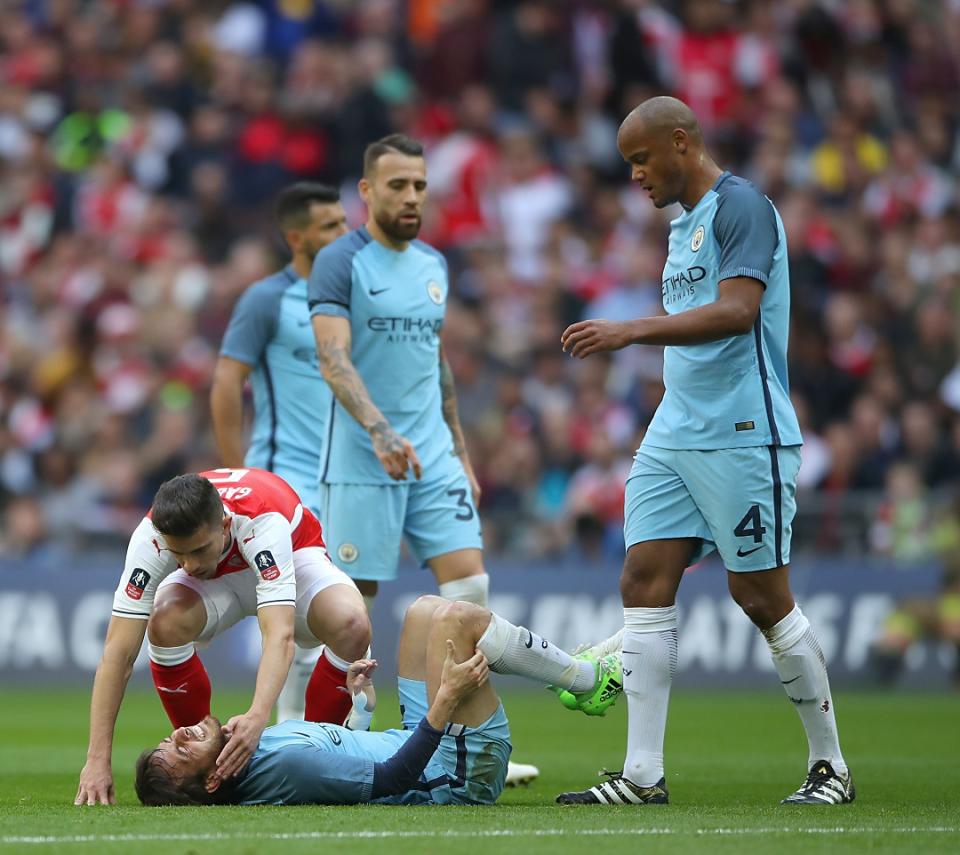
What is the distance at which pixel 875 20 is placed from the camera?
19125 millimetres

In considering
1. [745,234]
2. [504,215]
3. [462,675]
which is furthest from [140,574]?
[504,215]

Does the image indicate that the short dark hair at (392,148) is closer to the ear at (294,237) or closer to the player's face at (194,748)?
the ear at (294,237)

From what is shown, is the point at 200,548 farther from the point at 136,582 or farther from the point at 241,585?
the point at 241,585

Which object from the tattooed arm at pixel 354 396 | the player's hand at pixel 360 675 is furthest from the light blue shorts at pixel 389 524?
the player's hand at pixel 360 675

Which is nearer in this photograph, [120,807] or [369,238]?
[120,807]

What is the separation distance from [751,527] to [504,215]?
11242 millimetres

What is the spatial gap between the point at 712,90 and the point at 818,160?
1.35 meters

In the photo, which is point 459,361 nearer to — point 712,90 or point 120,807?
point 712,90

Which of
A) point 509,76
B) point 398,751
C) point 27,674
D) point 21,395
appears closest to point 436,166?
point 509,76

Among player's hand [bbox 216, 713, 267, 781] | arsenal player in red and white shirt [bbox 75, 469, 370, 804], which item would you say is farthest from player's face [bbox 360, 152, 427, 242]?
player's hand [bbox 216, 713, 267, 781]

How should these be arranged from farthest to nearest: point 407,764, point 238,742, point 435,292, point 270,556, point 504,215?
point 504,215
point 435,292
point 270,556
point 407,764
point 238,742

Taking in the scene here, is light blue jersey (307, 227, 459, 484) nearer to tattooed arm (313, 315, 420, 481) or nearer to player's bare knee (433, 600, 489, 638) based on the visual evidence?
tattooed arm (313, 315, 420, 481)

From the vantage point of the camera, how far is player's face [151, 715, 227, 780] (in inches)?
252

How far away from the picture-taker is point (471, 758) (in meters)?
6.78
